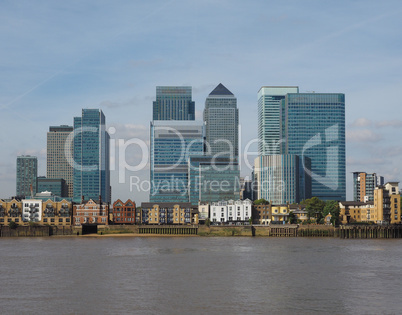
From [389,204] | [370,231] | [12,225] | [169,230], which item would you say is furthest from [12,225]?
[389,204]

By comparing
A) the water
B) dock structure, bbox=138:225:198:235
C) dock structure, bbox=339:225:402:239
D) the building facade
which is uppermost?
the building facade

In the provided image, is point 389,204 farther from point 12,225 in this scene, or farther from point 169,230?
point 12,225

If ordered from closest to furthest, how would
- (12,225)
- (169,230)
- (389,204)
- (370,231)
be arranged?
(370,231) < (389,204) < (12,225) < (169,230)

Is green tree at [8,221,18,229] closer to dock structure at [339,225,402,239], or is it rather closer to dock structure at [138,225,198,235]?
dock structure at [138,225,198,235]

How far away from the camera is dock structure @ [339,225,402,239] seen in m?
172

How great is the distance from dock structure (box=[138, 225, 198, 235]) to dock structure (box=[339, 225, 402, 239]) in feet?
156

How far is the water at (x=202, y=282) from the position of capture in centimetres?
6000

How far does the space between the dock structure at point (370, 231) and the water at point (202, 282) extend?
5722 cm

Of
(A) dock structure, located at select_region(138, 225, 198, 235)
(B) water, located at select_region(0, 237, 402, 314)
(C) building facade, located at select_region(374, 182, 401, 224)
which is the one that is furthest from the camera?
(A) dock structure, located at select_region(138, 225, 198, 235)

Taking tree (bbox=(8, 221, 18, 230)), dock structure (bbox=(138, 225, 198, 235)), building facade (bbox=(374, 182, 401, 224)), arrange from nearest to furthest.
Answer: building facade (bbox=(374, 182, 401, 224)) < tree (bbox=(8, 221, 18, 230)) < dock structure (bbox=(138, 225, 198, 235))

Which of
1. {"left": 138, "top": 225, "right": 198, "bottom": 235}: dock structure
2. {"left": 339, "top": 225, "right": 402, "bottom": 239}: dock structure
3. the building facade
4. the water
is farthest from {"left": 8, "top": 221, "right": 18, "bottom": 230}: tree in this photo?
the building facade

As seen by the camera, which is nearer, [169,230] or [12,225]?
[12,225]

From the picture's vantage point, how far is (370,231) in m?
174

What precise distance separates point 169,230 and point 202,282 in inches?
4832
